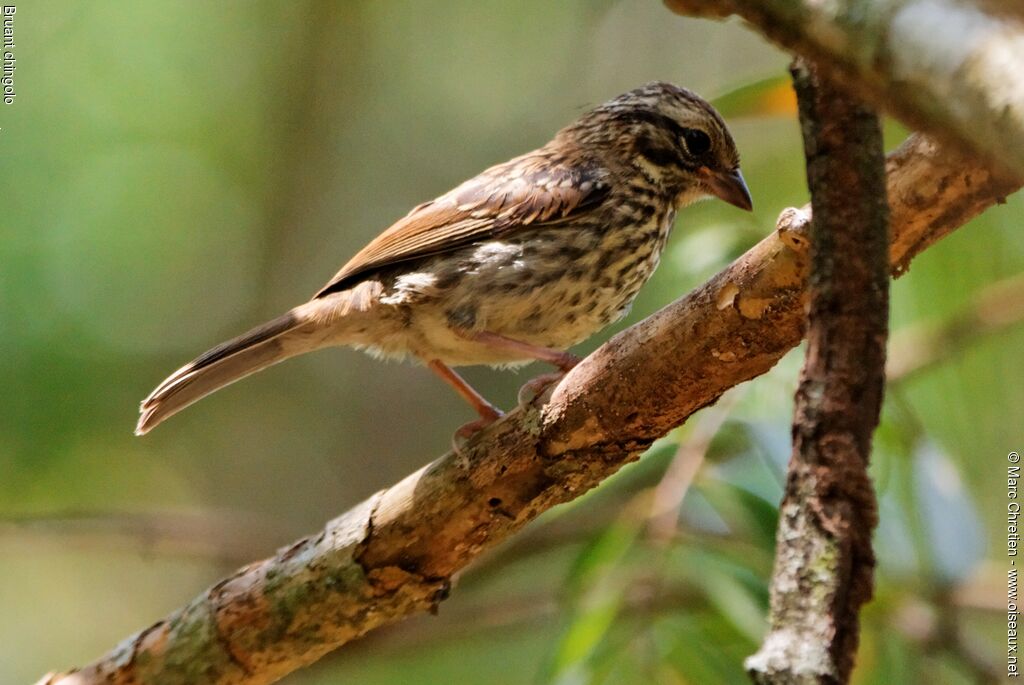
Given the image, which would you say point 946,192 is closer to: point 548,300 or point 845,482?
point 845,482

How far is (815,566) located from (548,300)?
8.54 feet

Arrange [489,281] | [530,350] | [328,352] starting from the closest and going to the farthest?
[530,350]
[489,281]
[328,352]

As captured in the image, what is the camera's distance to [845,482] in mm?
1314

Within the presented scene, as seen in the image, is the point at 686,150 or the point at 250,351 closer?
the point at 250,351

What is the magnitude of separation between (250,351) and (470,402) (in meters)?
0.83

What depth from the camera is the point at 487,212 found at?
4.07 metres

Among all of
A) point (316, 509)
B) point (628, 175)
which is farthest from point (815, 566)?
point (316, 509)

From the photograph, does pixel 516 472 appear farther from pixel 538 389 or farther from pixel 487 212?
pixel 487 212

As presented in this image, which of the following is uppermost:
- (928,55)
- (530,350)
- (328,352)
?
(328,352)

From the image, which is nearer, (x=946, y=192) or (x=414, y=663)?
(x=946, y=192)

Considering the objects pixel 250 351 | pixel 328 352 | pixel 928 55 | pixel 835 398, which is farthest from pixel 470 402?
pixel 328 352

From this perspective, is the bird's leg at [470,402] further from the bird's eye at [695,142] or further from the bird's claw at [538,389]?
the bird's eye at [695,142]

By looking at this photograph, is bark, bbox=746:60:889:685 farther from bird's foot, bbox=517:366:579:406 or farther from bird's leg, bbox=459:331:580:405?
bird's leg, bbox=459:331:580:405

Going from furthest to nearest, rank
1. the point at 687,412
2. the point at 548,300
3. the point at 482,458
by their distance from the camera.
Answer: the point at 548,300 → the point at 482,458 → the point at 687,412
